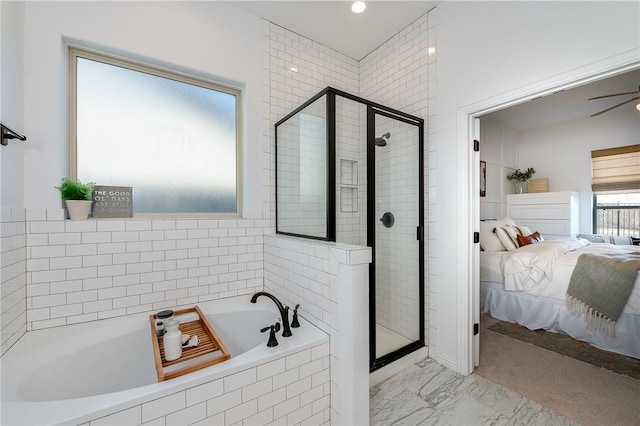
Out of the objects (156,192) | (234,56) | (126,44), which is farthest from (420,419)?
(126,44)

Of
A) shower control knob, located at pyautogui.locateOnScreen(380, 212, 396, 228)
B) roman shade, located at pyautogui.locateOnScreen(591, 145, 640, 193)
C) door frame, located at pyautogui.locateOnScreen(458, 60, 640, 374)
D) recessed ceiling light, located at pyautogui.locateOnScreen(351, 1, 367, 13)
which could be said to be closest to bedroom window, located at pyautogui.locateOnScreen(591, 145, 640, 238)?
roman shade, located at pyautogui.locateOnScreen(591, 145, 640, 193)

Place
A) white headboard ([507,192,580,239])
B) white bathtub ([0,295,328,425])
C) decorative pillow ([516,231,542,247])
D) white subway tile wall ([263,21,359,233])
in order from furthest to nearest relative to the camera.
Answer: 1. white headboard ([507,192,580,239])
2. decorative pillow ([516,231,542,247])
3. white subway tile wall ([263,21,359,233])
4. white bathtub ([0,295,328,425])

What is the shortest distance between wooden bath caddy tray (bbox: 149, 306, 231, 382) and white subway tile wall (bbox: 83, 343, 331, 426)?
91 millimetres

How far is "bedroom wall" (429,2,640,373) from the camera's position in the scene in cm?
146

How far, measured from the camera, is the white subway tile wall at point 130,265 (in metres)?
1.69

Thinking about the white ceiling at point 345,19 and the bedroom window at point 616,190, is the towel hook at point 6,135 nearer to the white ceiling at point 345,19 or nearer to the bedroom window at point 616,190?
the white ceiling at point 345,19

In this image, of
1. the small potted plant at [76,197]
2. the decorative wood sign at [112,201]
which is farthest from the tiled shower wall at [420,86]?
the small potted plant at [76,197]

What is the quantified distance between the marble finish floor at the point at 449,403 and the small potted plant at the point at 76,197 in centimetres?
231

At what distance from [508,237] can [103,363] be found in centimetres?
436

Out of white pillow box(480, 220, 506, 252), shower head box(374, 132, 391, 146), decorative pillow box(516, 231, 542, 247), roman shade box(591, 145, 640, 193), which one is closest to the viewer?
shower head box(374, 132, 391, 146)

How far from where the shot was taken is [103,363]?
63.7 inches

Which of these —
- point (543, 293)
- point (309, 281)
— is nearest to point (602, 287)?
point (543, 293)

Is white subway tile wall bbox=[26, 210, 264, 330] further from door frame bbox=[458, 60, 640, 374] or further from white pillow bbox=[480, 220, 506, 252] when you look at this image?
white pillow bbox=[480, 220, 506, 252]

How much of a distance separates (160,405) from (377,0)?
305 centimetres
